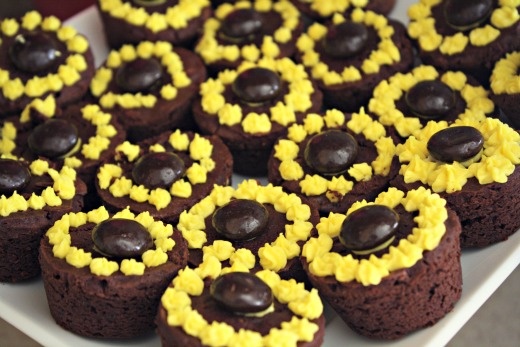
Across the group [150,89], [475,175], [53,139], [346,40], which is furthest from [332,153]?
[53,139]

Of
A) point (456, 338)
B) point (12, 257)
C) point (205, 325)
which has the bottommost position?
point (456, 338)

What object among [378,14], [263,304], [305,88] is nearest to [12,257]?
[263,304]

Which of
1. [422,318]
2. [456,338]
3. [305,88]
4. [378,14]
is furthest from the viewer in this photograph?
[378,14]

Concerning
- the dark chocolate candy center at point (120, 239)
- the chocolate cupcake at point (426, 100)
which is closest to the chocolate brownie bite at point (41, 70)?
the dark chocolate candy center at point (120, 239)

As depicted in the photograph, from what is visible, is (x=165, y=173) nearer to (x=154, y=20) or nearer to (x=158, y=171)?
(x=158, y=171)

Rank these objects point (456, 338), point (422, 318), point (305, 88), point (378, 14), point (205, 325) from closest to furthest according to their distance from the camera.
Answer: point (205, 325) < point (422, 318) < point (456, 338) < point (305, 88) < point (378, 14)

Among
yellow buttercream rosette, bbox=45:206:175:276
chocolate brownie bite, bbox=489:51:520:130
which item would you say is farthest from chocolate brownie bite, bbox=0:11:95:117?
chocolate brownie bite, bbox=489:51:520:130

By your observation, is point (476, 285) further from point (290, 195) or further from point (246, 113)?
point (246, 113)
